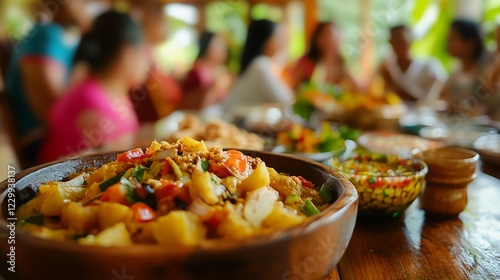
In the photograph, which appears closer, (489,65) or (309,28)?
(489,65)

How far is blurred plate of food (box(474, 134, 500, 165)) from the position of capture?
1.91 m

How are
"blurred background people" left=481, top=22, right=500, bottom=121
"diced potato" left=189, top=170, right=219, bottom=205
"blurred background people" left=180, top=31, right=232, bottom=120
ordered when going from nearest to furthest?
"diced potato" left=189, top=170, right=219, bottom=205
"blurred background people" left=481, top=22, right=500, bottom=121
"blurred background people" left=180, top=31, right=232, bottom=120

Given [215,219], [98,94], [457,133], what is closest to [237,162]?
[215,219]

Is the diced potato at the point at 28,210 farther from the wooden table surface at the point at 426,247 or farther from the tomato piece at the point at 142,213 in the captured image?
the wooden table surface at the point at 426,247

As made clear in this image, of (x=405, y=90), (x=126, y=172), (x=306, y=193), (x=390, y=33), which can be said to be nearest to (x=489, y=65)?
(x=405, y=90)

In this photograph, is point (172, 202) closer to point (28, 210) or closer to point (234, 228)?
point (234, 228)

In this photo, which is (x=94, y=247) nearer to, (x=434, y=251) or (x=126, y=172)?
(x=126, y=172)

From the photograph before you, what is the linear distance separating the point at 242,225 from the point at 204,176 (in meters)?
0.16

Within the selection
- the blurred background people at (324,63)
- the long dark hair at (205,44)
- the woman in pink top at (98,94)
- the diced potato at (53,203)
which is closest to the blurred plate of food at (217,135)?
the woman in pink top at (98,94)

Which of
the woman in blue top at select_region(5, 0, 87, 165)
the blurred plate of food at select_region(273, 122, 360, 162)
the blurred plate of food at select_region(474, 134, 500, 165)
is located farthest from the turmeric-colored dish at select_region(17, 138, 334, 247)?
the woman in blue top at select_region(5, 0, 87, 165)

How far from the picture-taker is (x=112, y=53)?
3027mm

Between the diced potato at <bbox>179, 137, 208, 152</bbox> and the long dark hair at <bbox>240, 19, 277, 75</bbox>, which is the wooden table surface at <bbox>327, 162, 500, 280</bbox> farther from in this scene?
the long dark hair at <bbox>240, 19, 277, 75</bbox>

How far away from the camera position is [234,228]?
753 mm

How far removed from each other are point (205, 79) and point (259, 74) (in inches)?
51.3
